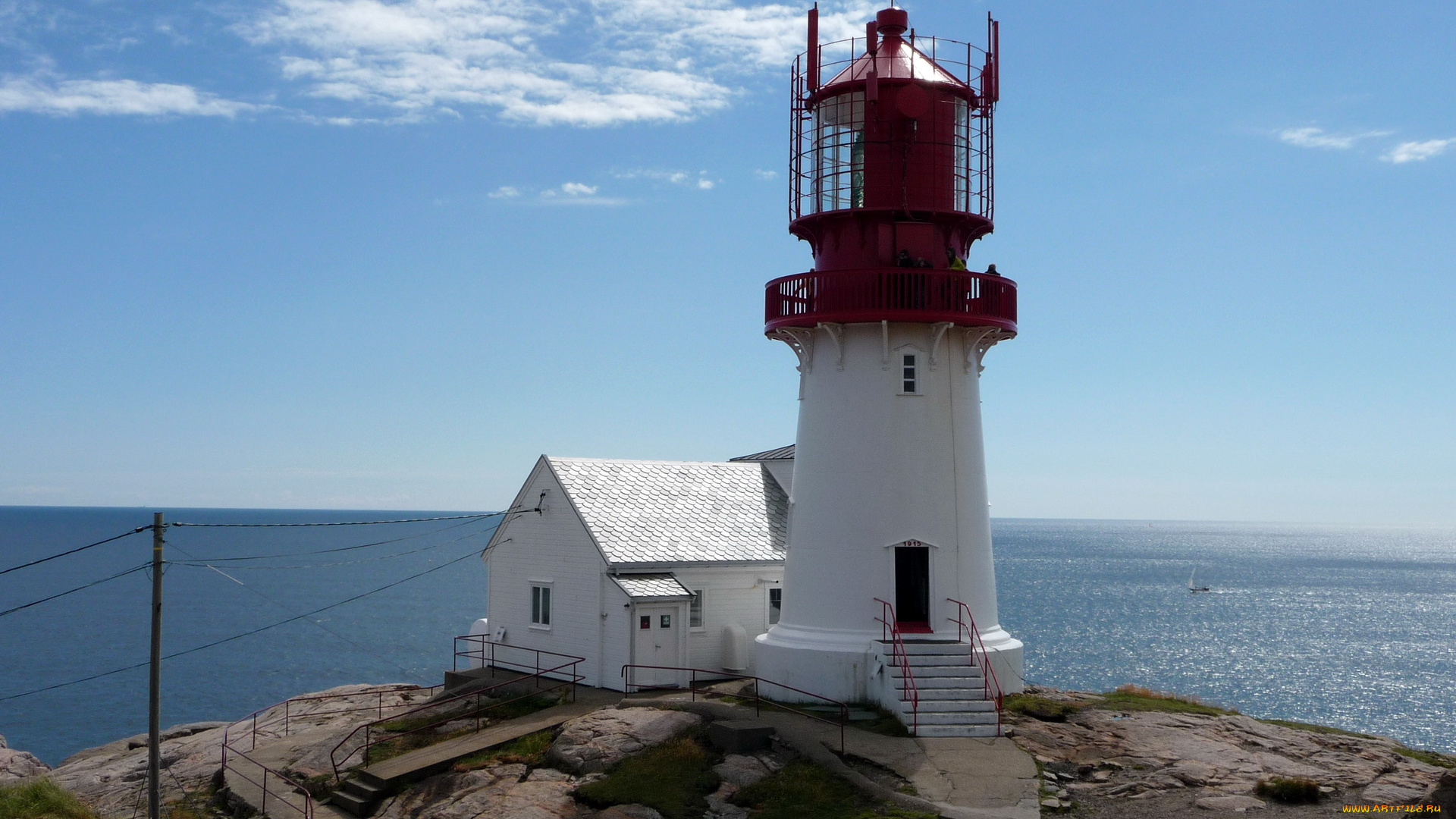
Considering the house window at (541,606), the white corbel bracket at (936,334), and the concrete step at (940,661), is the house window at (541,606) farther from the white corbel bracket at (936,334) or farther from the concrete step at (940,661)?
the white corbel bracket at (936,334)

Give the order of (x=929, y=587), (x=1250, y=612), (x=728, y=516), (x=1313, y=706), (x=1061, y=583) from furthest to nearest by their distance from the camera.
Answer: (x=1061, y=583), (x=1250, y=612), (x=1313, y=706), (x=728, y=516), (x=929, y=587)

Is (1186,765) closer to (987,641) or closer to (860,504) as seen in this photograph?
(987,641)

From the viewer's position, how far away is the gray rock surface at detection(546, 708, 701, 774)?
19.8 metres

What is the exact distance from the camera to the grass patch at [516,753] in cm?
2047

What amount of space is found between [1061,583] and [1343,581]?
4372 centimetres

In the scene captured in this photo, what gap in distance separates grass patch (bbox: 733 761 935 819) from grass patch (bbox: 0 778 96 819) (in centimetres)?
1274

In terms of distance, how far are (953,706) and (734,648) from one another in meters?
6.84

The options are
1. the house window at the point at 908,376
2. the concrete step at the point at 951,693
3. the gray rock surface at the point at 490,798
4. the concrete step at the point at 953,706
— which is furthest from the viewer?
the house window at the point at 908,376

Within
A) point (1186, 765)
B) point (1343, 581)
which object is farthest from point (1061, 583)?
point (1186, 765)

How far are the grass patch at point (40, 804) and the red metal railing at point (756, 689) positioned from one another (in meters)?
10.4

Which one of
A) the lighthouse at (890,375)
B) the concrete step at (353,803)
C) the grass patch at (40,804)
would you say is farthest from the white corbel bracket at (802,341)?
the grass patch at (40,804)

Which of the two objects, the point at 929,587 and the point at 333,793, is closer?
the point at 333,793

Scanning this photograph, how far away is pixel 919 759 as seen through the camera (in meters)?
19.2

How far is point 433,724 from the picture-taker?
24172 mm
